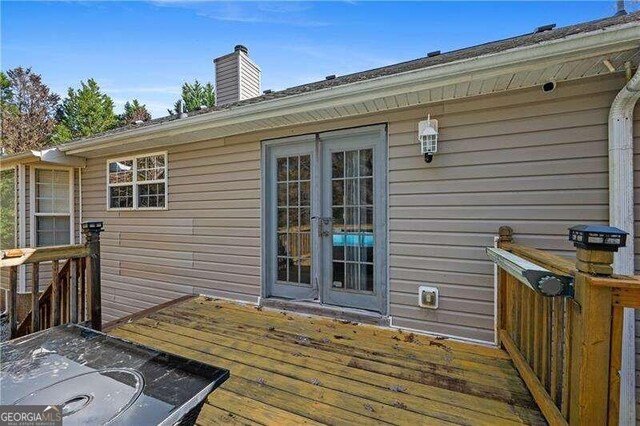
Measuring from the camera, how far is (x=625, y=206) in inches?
85.9

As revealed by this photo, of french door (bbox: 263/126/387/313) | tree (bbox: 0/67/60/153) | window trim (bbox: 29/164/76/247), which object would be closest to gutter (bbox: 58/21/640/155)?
french door (bbox: 263/126/387/313)

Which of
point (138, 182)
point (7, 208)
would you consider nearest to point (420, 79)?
point (138, 182)

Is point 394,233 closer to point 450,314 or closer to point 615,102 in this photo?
point 450,314

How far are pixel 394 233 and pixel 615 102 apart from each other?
1.95 meters

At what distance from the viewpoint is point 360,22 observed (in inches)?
187

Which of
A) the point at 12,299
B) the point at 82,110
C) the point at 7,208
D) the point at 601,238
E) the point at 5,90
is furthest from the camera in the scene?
the point at 82,110

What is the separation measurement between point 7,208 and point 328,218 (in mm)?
7462

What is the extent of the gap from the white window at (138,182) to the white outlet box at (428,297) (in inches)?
155

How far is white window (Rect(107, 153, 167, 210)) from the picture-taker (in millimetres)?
4766

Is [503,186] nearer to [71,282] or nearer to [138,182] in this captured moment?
[71,282]

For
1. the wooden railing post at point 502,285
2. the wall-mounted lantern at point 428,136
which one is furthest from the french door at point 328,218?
the wooden railing post at point 502,285

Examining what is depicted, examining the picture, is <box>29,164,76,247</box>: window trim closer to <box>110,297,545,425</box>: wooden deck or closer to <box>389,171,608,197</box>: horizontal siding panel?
<box>110,297,545,425</box>: wooden deck

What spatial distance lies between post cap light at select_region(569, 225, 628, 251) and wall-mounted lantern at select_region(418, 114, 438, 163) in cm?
174

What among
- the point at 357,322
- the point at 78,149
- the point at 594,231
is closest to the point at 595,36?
the point at 594,231
